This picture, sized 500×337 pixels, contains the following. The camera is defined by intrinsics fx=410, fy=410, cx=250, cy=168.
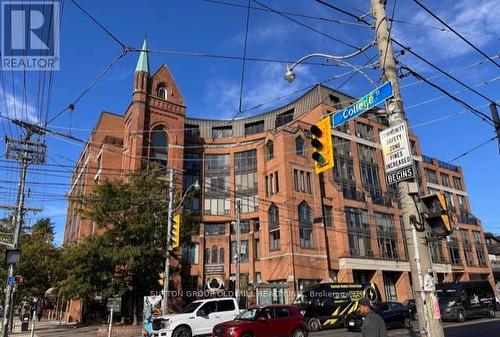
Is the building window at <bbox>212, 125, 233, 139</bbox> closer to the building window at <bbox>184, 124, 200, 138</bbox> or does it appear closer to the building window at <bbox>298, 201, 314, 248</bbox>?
the building window at <bbox>184, 124, 200, 138</bbox>

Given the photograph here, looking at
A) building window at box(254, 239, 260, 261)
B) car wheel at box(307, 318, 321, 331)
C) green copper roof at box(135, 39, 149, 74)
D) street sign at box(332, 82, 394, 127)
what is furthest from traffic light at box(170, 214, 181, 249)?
green copper roof at box(135, 39, 149, 74)

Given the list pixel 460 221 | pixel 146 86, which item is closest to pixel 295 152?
pixel 146 86

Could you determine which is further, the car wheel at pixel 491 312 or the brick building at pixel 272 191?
the brick building at pixel 272 191

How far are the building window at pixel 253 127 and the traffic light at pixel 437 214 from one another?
5072cm

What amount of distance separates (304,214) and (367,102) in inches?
1401

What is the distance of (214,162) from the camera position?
179 ft

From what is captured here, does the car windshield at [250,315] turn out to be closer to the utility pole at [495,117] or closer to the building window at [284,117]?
the utility pole at [495,117]

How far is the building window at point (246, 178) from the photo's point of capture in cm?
5088

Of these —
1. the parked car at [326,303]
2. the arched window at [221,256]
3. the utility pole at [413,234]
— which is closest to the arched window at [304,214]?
the arched window at [221,256]

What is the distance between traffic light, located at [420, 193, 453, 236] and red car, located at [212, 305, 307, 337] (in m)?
10.1

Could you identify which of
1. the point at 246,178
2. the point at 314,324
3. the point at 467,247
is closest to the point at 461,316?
the point at 314,324

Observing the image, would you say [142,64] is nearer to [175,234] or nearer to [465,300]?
[175,234]

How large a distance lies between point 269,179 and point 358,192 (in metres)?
11.3

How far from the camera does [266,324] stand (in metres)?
16.1
